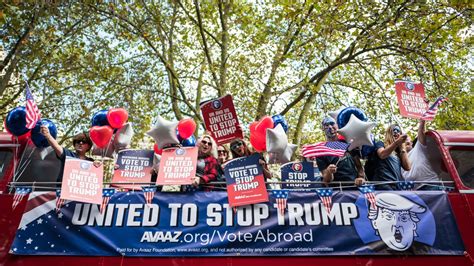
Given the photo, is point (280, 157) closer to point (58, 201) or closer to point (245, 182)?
point (245, 182)

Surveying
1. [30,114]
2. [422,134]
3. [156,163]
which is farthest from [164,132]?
[422,134]

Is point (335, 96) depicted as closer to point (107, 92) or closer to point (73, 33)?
point (107, 92)

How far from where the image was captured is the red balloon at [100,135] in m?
5.16

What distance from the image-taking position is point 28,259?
402 centimetres

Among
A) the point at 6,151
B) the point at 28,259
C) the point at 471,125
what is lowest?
the point at 28,259

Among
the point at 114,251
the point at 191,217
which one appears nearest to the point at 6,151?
the point at 114,251

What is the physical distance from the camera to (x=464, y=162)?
4.55 meters

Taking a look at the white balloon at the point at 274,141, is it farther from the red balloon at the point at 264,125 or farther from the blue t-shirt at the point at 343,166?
the blue t-shirt at the point at 343,166

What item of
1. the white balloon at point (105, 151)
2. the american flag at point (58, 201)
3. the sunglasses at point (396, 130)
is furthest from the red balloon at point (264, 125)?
the american flag at point (58, 201)

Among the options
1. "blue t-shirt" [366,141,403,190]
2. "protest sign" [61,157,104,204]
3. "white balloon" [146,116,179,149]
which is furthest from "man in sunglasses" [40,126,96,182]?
"blue t-shirt" [366,141,403,190]

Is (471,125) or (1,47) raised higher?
(1,47)

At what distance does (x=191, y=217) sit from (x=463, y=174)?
3.41 meters

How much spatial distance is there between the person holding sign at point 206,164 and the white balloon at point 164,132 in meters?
0.41

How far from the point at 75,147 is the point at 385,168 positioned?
4.30m
